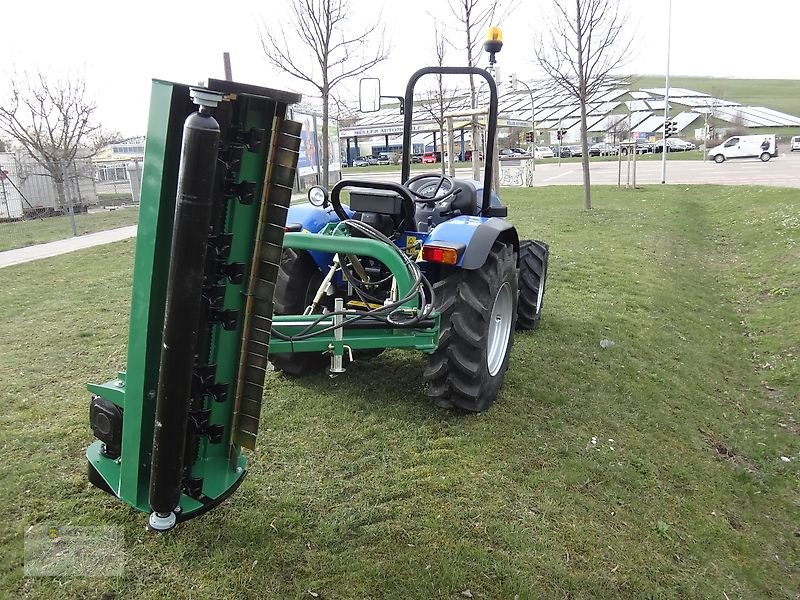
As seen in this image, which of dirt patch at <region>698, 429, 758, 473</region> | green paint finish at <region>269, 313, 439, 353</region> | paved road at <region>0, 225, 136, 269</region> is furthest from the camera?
paved road at <region>0, 225, 136, 269</region>

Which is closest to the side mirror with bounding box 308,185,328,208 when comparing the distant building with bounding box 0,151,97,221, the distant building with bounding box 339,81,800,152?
the distant building with bounding box 0,151,97,221

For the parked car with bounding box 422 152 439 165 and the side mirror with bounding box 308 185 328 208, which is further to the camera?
the parked car with bounding box 422 152 439 165

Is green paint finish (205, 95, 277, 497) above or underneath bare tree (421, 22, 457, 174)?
underneath

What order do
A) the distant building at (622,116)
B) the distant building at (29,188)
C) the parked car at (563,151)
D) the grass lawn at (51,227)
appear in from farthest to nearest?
the distant building at (622,116) → the parked car at (563,151) → the distant building at (29,188) → the grass lawn at (51,227)

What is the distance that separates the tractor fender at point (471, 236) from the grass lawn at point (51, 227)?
1155 centimetres

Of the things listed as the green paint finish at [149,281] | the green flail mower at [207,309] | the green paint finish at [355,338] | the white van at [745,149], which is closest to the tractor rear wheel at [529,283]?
the green paint finish at [355,338]

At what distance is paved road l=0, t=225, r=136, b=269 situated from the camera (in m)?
11.2

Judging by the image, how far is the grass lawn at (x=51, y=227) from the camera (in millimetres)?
13734

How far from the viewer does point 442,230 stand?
3.98 meters

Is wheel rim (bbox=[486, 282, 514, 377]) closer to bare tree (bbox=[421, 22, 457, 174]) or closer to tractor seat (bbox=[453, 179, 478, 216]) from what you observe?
tractor seat (bbox=[453, 179, 478, 216])

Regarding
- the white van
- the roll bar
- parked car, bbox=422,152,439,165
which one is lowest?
the roll bar

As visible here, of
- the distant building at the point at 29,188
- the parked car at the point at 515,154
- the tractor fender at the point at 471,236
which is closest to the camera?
the tractor fender at the point at 471,236

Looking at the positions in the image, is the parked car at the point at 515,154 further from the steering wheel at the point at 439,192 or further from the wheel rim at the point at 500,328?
the wheel rim at the point at 500,328

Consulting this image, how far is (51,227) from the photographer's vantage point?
54.3 ft
